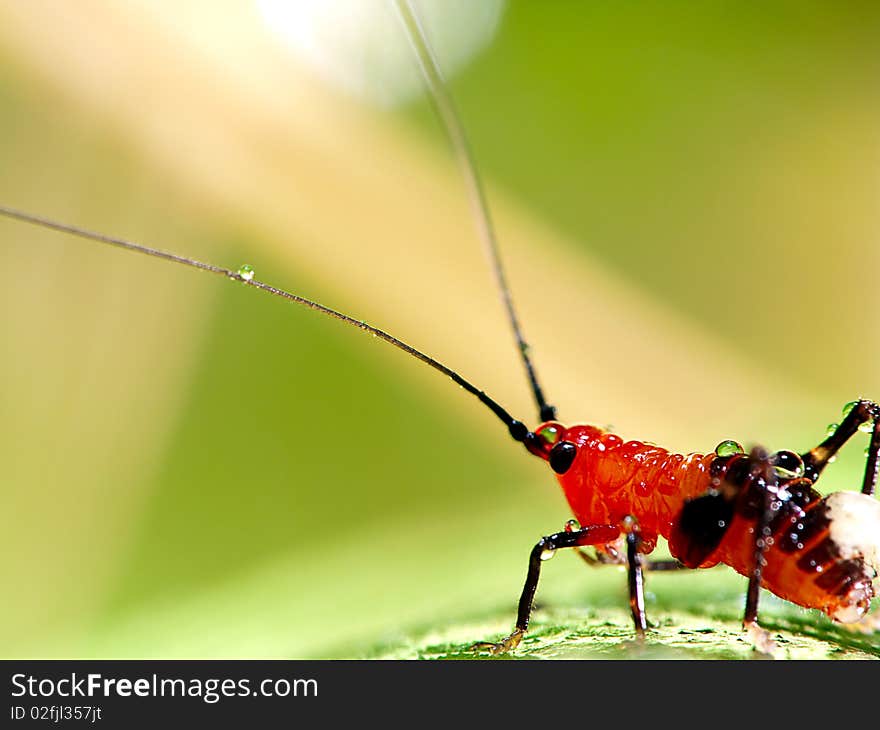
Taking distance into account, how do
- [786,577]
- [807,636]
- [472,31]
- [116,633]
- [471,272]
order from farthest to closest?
1. [472,31]
2. [471,272]
3. [116,633]
4. [786,577]
5. [807,636]

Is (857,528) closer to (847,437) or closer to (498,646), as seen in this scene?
(847,437)

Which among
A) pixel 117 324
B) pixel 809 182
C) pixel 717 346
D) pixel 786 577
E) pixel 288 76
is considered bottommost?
pixel 786 577

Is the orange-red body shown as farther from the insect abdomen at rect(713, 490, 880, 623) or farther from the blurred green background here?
the blurred green background

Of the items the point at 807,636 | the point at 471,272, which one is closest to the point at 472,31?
the point at 471,272

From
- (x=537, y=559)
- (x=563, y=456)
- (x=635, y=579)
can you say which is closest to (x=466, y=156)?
(x=563, y=456)

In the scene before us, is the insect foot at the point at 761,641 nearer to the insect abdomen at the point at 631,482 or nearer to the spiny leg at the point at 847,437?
the insect abdomen at the point at 631,482

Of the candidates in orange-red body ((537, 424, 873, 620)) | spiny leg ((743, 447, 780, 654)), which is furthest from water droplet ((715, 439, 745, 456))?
spiny leg ((743, 447, 780, 654))

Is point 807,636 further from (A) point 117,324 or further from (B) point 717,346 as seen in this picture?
(A) point 117,324

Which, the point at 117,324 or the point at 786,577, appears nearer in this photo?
the point at 786,577
